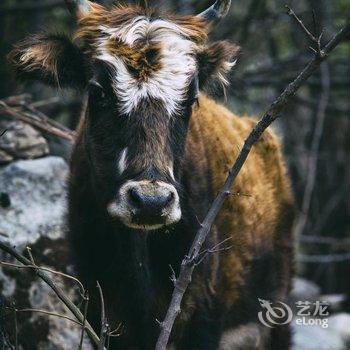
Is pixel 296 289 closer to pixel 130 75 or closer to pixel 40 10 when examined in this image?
pixel 40 10

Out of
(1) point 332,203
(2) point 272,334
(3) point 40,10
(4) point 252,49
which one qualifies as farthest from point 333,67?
(2) point 272,334

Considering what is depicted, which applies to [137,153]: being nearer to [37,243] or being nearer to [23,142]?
[37,243]

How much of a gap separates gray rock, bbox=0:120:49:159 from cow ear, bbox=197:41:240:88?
2235 millimetres

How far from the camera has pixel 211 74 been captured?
5547 millimetres

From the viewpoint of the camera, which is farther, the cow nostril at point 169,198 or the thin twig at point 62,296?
the cow nostril at point 169,198

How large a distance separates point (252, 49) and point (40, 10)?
9.68ft

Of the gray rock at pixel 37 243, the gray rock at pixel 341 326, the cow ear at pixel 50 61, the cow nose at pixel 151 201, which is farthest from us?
the gray rock at pixel 341 326

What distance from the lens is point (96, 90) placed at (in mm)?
4941

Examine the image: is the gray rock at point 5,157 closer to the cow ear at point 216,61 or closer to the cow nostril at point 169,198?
the cow ear at point 216,61

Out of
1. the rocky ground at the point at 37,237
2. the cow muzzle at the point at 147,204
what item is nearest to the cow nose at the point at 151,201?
the cow muzzle at the point at 147,204

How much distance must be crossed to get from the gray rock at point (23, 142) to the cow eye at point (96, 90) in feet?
7.53

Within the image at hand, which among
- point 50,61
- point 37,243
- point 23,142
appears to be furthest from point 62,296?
point 23,142

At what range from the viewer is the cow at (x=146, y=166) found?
4.70 m

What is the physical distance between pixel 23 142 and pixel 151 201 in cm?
316
